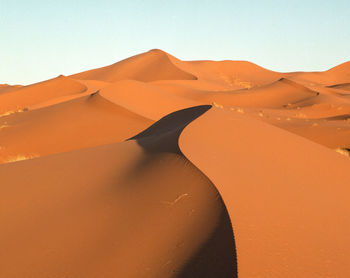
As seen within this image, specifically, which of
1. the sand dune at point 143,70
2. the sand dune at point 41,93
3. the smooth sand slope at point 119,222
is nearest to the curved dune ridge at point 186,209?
the smooth sand slope at point 119,222

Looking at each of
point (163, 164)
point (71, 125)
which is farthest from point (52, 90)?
point (163, 164)

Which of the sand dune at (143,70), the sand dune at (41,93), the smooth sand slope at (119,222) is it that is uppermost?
the smooth sand slope at (119,222)

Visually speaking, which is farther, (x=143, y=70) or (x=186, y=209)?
(x=143, y=70)

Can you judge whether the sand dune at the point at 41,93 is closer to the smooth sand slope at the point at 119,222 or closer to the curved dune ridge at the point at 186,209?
the curved dune ridge at the point at 186,209

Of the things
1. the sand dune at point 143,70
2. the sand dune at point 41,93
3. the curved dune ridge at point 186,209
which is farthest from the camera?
the sand dune at point 143,70

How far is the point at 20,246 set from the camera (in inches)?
163

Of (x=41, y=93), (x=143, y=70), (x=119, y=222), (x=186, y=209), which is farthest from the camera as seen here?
(x=143, y=70)

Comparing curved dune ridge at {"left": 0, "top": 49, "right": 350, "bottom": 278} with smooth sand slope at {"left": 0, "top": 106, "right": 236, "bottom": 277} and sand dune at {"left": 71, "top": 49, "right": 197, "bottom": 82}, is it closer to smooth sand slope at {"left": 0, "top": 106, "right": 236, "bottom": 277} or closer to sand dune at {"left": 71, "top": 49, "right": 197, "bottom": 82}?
smooth sand slope at {"left": 0, "top": 106, "right": 236, "bottom": 277}

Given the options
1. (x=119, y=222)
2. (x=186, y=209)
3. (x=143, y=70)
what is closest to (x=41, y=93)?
(x=143, y=70)

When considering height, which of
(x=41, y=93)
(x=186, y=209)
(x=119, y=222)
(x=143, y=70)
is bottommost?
(x=143, y=70)

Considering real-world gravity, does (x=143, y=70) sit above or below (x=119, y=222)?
below

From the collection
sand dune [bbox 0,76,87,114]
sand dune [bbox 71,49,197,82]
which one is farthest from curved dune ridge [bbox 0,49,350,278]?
sand dune [bbox 71,49,197,82]

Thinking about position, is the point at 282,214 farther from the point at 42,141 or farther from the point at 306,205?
the point at 42,141

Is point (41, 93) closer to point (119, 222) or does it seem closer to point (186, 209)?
point (119, 222)
